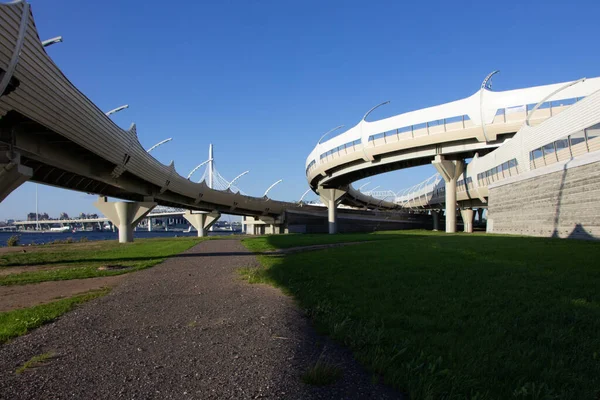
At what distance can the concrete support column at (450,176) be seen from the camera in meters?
51.4

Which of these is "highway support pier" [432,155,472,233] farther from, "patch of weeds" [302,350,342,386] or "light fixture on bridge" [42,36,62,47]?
"patch of weeds" [302,350,342,386]

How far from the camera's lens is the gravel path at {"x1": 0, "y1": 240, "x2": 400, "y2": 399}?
4449 mm

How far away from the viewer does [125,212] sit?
5300cm

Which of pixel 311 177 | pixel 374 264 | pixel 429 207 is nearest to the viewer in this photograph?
pixel 374 264

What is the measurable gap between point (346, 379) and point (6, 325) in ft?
20.5

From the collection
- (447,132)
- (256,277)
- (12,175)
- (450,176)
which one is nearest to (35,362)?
(256,277)

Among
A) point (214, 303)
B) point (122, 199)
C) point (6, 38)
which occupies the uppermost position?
point (6, 38)

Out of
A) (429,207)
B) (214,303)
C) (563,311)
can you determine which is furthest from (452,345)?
(429,207)

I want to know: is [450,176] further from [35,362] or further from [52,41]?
[35,362]

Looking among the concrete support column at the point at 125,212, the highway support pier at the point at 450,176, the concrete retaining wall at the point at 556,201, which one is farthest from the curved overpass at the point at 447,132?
the concrete support column at the point at 125,212

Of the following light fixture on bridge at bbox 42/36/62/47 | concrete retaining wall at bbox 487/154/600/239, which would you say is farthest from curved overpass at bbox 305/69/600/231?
light fixture on bridge at bbox 42/36/62/47

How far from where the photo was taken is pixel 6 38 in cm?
1602

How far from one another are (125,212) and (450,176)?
39.7m

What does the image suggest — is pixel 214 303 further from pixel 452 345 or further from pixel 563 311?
pixel 563 311
